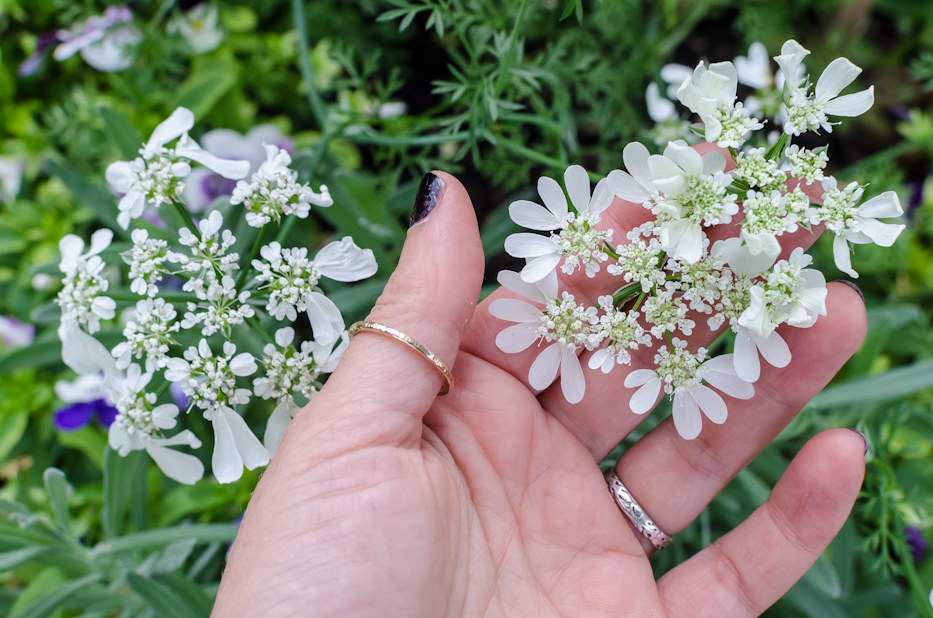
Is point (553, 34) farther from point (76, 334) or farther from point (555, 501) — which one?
point (76, 334)

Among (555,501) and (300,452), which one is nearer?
(300,452)

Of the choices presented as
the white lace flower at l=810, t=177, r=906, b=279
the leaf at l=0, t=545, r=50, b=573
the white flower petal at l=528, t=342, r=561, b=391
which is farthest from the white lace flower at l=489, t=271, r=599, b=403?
the leaf at l=0, t=545, r=50, b=573

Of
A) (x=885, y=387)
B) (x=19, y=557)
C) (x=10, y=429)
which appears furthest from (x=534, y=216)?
(x=10, y=429)

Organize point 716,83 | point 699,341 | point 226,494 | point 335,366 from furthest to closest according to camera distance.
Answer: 1. point 226,494
2. point 699,341
3. point 335,366
4. point 716,83

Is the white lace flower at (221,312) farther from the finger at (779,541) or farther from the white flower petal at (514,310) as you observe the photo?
the finger at (779,541)

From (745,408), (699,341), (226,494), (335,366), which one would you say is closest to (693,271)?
(699,341)

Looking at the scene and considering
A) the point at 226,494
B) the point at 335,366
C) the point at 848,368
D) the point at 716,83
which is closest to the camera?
the point at 716,83

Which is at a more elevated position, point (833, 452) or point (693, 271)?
point (693, 271)
